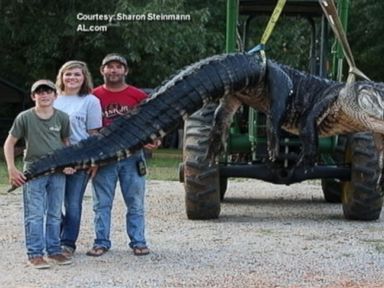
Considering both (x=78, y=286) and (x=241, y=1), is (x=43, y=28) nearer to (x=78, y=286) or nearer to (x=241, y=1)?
(x=241, y=1)

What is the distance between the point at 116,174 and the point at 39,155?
814mm

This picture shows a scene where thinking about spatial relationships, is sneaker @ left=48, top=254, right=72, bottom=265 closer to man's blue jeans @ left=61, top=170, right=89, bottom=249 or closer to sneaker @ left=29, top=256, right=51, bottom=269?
sneaker @ left=29, top=256, right=51, bottom=269

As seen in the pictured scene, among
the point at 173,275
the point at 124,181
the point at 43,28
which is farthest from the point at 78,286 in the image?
the point at 43,28

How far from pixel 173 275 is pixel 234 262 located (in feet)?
2.55

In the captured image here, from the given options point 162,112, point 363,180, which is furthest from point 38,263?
point 363,180

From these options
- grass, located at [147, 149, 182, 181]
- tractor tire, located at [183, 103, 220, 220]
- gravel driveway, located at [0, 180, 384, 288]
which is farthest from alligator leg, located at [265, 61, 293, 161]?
grass, located at [147, 149, 182, 181]

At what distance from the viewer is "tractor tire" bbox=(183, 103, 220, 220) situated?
9.47m

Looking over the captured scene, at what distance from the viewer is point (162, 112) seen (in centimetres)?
563

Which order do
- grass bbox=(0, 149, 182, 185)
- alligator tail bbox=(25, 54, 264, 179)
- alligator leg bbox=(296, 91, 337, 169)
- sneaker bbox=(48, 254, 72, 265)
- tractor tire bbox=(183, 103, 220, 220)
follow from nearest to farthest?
alligator tail bbox=(25, 54, 264, 179)
alligator leg bbox=(296, 91, 337, 169)
sneaker bbox=(48, 254, 72, 265)
tractor tire bbox=(183, 103, 220, 220)
grass bbox=(0, 149, 182, 185)

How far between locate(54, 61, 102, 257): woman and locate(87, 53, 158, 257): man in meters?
0.15

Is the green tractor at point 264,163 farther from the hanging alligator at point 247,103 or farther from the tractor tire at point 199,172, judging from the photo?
the hanging alligator at point 247,103

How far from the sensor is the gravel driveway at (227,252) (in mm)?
6551

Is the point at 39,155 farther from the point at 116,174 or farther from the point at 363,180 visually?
the point at 363,180

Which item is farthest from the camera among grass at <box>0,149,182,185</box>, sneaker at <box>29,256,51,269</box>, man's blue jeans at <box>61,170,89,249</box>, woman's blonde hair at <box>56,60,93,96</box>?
grass at <box>0,149,182,185</box>
